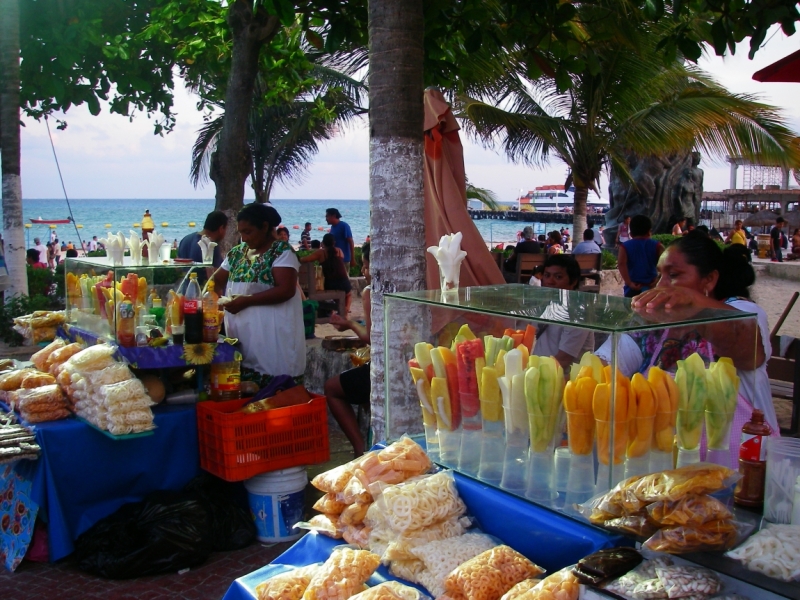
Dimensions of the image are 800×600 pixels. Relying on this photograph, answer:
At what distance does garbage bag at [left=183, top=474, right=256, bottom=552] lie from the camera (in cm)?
430

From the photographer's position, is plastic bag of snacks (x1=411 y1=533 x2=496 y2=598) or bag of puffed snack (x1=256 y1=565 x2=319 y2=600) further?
bag of puffed snack (x1=256 y1=565 x2=319 y2=600)

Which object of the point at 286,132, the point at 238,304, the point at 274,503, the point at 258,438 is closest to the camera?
the point at 258,438

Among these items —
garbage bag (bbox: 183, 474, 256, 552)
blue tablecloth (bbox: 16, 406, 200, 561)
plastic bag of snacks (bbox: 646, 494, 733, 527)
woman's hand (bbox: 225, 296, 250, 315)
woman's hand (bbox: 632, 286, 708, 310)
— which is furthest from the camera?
woman's hand (bbox: 225, 296, 250, 315)

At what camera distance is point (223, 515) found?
14.3 feet

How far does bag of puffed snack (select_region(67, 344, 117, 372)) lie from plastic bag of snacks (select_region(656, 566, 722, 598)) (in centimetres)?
343

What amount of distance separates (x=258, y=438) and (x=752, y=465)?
284cm

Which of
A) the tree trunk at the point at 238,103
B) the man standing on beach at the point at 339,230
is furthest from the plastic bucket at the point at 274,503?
the man standing on beach at the point at 339,230

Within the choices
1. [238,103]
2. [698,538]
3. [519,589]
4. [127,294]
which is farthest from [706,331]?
[238,103]

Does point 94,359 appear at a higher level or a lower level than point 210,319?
lower

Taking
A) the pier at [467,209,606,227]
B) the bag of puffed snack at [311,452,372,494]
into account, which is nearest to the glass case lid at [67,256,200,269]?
the bag of puffed snack at [311,452,372,494]

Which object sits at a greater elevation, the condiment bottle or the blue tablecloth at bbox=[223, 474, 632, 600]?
the condiment bottle

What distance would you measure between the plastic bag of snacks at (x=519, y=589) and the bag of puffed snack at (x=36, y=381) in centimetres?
361

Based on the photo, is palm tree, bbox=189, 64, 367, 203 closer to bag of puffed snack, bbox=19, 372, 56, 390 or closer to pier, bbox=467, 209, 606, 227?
bag of puffed snack, bbox=19, 372, 56, 390

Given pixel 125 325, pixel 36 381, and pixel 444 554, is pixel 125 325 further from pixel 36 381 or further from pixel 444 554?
pixel 444 554
